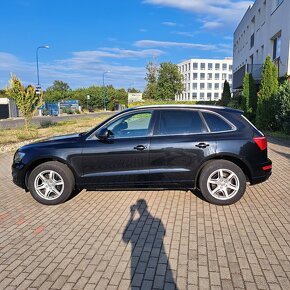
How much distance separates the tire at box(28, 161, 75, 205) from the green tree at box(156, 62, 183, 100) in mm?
50318

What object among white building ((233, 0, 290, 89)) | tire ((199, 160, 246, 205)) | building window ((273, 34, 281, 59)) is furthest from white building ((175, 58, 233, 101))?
tire ((199, 160, 246, 205))

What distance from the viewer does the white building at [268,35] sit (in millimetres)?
17438

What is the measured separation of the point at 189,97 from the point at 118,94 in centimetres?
3377

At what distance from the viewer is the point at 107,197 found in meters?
5.51

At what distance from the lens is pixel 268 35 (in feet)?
70.9

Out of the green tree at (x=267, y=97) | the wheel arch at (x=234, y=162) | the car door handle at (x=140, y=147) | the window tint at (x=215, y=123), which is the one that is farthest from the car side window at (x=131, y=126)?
the green tree at (x=267, y=97)

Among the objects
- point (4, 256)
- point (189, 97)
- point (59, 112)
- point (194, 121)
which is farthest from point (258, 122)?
point (189, 97)

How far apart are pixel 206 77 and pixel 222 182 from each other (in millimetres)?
106650

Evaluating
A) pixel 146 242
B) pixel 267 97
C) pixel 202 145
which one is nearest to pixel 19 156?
pixel 146 242

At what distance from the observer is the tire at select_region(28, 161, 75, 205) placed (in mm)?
5008

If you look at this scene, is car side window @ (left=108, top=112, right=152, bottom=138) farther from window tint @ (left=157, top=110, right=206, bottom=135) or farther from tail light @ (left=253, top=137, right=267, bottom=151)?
tail light @ (left=253, top=137, right=267, bottom=151)

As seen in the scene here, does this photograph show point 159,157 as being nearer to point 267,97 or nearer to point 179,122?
point 179,122

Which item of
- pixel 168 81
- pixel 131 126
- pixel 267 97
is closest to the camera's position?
pixel 131 126

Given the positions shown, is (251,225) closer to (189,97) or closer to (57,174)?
(57,174)
